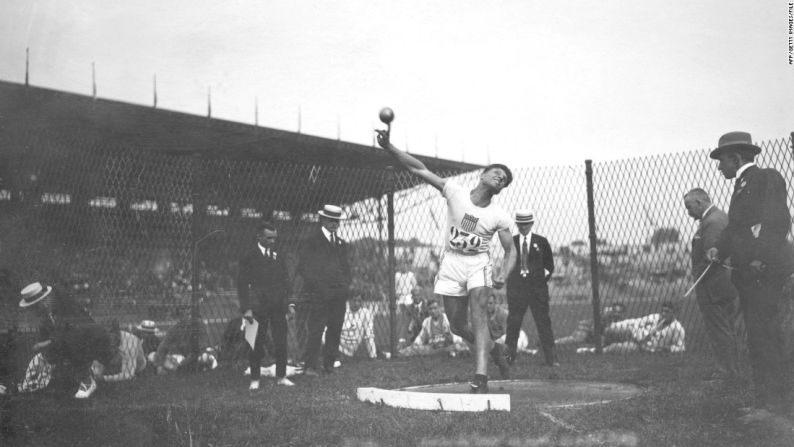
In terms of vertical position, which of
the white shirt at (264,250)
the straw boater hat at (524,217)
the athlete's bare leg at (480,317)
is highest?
the straw boater hat at (524,217)

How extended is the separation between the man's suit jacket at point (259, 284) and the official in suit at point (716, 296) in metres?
4.54

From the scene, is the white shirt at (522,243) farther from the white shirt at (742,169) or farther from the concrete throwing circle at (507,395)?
the white shirt at (742,169)

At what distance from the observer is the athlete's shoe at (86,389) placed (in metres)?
→ 7.42

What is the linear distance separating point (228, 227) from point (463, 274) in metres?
4.75

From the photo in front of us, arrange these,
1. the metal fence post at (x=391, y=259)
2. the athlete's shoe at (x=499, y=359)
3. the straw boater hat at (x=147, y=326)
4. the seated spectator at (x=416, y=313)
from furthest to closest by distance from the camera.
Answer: the seated spectator at (x=416, y=313), the metal fence post at (x=391, y=259), the straw boater hat at (x=147, y=326), the athlete's shoe at (x=499, y=359)

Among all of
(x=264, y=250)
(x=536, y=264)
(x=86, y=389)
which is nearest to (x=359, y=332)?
(x=536, y=264)

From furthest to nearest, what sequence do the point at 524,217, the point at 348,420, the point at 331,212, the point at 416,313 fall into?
the point at 416,313
the point at 524,217
the point at 331,212
the point at 348,420

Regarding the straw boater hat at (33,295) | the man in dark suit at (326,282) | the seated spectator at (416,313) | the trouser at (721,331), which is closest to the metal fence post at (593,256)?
the trouser at (721,331)

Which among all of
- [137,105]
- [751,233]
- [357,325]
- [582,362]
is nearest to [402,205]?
[357,325]

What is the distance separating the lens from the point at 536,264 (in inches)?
393

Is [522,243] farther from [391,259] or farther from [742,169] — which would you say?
[742,169]

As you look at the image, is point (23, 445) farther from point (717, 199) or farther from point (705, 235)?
point (717, 199)

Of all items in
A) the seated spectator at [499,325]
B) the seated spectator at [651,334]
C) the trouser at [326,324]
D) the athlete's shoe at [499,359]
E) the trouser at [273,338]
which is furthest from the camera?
the seated spectator at [499,325]

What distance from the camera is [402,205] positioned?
38.0 feet
